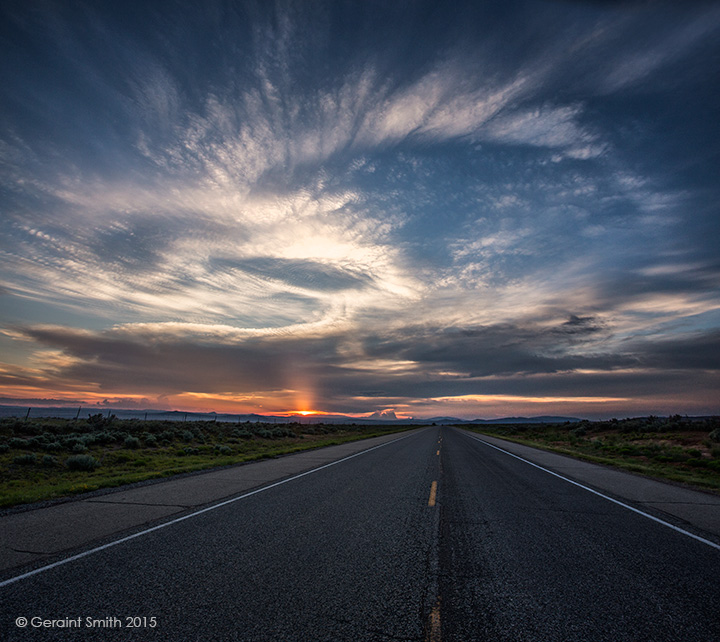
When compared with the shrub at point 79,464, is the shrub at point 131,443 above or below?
above

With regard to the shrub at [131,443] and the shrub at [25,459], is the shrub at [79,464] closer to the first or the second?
the shrub at [25,459]

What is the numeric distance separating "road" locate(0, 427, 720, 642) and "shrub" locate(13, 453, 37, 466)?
41.2ft

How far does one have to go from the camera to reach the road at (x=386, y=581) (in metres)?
3.52

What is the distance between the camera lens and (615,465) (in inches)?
711

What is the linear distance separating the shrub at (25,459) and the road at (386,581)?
1255 centimetres

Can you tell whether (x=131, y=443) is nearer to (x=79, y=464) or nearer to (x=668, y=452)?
(x=79, y=464)

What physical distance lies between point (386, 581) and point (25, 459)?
17214mm

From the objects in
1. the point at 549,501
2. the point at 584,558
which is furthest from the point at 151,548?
the point at 549,501

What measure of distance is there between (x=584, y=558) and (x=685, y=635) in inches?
80.5

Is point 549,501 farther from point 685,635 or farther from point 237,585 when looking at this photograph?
point 237,585

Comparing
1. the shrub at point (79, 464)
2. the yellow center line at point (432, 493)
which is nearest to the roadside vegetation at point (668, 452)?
the yellow center line at point (432, 493)

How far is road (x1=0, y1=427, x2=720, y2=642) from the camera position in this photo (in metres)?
3.52

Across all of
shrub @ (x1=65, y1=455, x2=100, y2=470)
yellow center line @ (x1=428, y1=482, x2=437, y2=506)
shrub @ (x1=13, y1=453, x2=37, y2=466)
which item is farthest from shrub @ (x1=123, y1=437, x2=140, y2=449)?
yellow center line @ (x1=428, y1=482, x2=437, y2=506)

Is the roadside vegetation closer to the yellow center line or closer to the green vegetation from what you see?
the yellow center line
